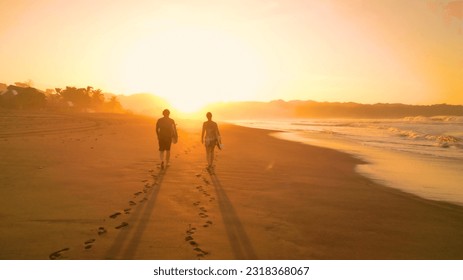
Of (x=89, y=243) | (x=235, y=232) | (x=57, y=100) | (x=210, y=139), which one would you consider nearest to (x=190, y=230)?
(x=235, y=232)

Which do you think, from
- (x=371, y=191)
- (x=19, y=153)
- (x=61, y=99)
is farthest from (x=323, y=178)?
(x=61, y=99)

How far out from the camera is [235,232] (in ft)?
19.1

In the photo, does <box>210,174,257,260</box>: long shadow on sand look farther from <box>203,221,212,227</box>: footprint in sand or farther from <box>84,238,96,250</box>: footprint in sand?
<box>84,238,96,250</box>: footprint in sand

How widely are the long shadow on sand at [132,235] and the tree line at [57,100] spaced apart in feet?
140

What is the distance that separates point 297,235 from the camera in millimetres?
5789

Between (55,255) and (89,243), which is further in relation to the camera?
(89,243)

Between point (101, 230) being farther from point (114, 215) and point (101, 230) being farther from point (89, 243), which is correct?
point (114, 215)

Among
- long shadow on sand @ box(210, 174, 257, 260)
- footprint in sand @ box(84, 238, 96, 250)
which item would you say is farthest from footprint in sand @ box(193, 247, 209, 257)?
footprint in sand @ box(84, 238, 96, 250)

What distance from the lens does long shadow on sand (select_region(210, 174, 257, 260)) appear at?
5046mm

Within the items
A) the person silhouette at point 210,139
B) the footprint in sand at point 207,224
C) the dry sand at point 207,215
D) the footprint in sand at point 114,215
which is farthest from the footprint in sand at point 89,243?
the person silhouette at point 210,139

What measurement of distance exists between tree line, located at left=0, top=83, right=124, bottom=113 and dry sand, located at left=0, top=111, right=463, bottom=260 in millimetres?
35911

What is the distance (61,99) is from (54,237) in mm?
58866

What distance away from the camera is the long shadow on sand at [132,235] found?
4.87 metres

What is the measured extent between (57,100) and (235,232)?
59277 mm
